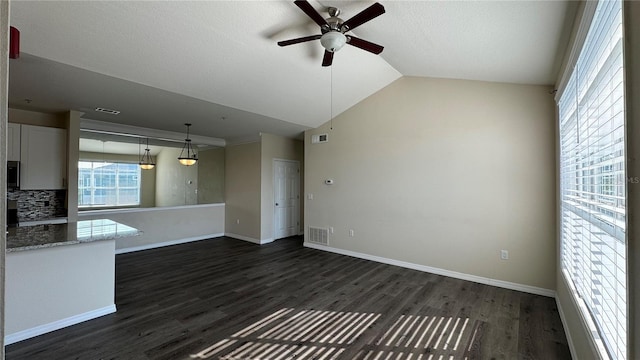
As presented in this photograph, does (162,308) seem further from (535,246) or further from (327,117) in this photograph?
(535,246)

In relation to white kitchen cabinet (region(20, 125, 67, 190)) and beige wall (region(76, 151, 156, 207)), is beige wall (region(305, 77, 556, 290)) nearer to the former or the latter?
beige wall (region(76, 151, 156, 207))

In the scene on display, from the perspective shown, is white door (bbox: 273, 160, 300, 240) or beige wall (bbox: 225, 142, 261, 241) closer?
beige wall (bbox: 225, 142, 261, 241)

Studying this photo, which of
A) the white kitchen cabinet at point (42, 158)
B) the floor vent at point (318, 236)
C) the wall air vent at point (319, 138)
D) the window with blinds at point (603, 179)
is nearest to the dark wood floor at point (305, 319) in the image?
the window with blinds at point (603, 179)

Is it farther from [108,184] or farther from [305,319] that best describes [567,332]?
[108,184]

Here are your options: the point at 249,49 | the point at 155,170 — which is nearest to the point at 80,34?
the point at 249,49

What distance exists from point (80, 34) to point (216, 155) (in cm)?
479

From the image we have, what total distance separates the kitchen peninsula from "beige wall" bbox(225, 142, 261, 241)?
11.4ft

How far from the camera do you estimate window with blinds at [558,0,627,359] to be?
4.20 ft

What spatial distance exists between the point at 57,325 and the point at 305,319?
243 cm

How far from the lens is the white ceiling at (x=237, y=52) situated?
95.2 inches

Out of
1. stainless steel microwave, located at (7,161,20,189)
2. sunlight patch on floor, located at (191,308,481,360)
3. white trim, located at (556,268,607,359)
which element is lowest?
sunlight patch on floor, located at (191,308,481,360)

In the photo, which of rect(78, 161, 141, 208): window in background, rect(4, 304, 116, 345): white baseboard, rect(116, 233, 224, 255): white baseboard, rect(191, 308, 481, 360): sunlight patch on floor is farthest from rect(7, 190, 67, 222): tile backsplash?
rect(191, 308, 481, 360): sunlight patch on floor

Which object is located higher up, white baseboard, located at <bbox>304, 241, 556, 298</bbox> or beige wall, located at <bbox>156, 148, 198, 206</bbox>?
beige wall, located at <bbox>156, 148, 198, 206</bbox>

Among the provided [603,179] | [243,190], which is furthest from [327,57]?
[243,190]
